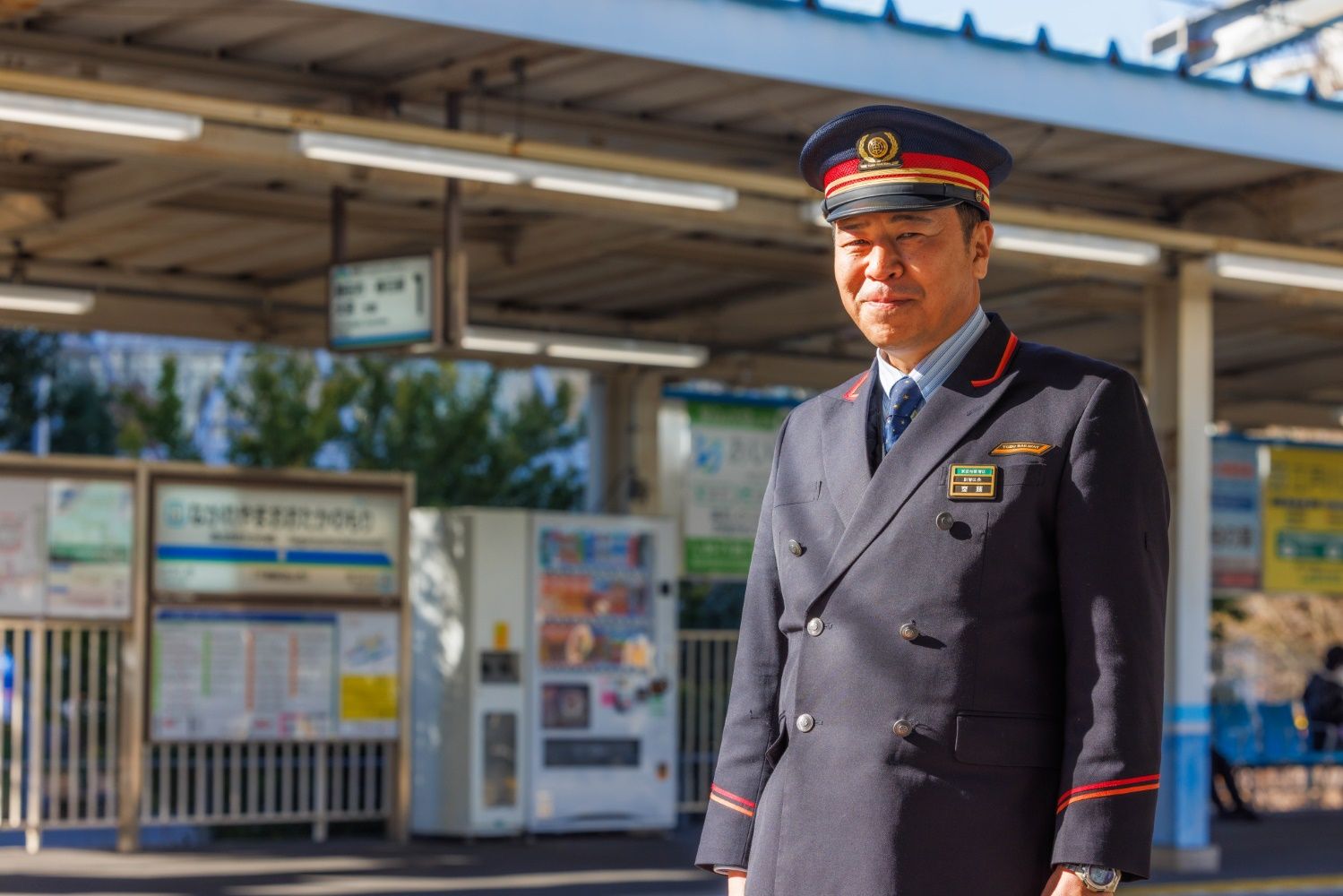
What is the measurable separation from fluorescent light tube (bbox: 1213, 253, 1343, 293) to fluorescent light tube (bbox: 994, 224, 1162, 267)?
1.36 feet

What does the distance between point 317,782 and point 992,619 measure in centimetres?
1141

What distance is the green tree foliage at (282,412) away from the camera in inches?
848

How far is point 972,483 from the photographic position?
9.16 feet

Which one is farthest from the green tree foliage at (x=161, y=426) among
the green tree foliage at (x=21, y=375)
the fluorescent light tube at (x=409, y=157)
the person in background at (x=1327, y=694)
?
the fluorescent light tube at (x=409, y=157)

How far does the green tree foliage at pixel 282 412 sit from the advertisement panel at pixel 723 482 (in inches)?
262

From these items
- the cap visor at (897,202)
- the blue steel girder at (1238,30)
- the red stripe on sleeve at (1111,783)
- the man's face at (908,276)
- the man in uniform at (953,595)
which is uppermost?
→ the blue steel girder at (1238,30)

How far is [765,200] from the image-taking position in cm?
1090

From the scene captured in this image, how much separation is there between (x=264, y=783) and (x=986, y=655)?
11.5 m

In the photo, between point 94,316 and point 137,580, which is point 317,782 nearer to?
point 137,580

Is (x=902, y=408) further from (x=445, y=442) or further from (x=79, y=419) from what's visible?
(x=79, y=419)

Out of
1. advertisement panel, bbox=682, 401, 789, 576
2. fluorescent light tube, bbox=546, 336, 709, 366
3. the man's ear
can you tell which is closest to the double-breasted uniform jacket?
the man's ear

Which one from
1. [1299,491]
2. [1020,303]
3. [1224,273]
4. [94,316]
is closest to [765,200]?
[1224,273]

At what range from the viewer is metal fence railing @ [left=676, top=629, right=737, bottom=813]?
51.1ft

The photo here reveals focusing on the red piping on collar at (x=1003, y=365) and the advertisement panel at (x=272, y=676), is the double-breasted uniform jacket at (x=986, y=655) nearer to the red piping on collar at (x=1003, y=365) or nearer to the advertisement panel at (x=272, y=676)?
the red piping on collar at (x=1003, y=365)
